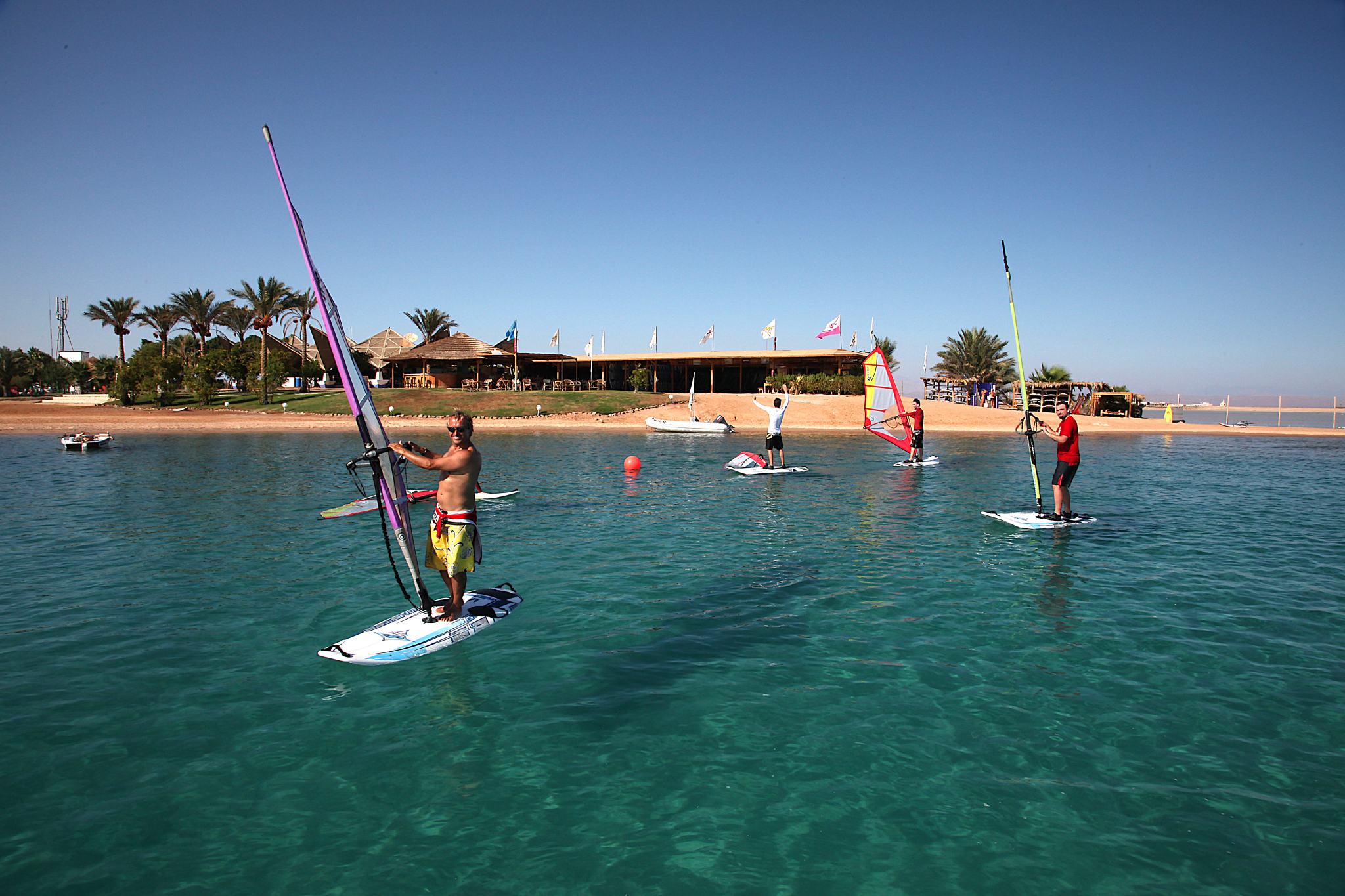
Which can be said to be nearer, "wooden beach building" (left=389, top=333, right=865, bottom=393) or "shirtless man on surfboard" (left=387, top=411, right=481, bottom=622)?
"shirtless man on surfboard" (left=387, top=411, right=481, bottom=622)

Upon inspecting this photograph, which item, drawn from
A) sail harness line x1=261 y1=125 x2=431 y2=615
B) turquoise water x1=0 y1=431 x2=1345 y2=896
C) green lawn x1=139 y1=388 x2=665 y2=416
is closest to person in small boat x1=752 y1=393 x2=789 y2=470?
turquoise water x1=0 y1=431 x2=1345 y2=896

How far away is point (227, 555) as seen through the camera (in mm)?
13586

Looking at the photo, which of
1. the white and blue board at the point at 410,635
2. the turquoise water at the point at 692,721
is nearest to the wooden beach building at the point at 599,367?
the turquoise water at the point at 692,721

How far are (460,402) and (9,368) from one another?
197ft

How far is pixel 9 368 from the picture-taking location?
266 ft

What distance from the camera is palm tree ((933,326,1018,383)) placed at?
74.8 m

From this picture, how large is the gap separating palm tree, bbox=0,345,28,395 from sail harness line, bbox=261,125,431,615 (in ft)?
330

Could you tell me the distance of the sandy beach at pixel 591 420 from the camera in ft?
158

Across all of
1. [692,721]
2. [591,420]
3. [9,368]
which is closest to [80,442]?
[591,420]

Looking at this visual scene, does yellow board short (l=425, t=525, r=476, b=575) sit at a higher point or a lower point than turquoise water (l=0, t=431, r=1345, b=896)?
higher

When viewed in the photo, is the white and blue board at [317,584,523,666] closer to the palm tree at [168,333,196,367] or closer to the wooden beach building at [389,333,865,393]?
the wooden beach building at [389,333,865,393]

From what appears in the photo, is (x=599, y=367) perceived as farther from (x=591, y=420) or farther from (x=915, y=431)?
(x=915, y=431)

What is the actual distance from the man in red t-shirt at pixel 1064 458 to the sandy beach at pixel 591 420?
3210 centimetres

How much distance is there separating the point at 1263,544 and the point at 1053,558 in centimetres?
513
